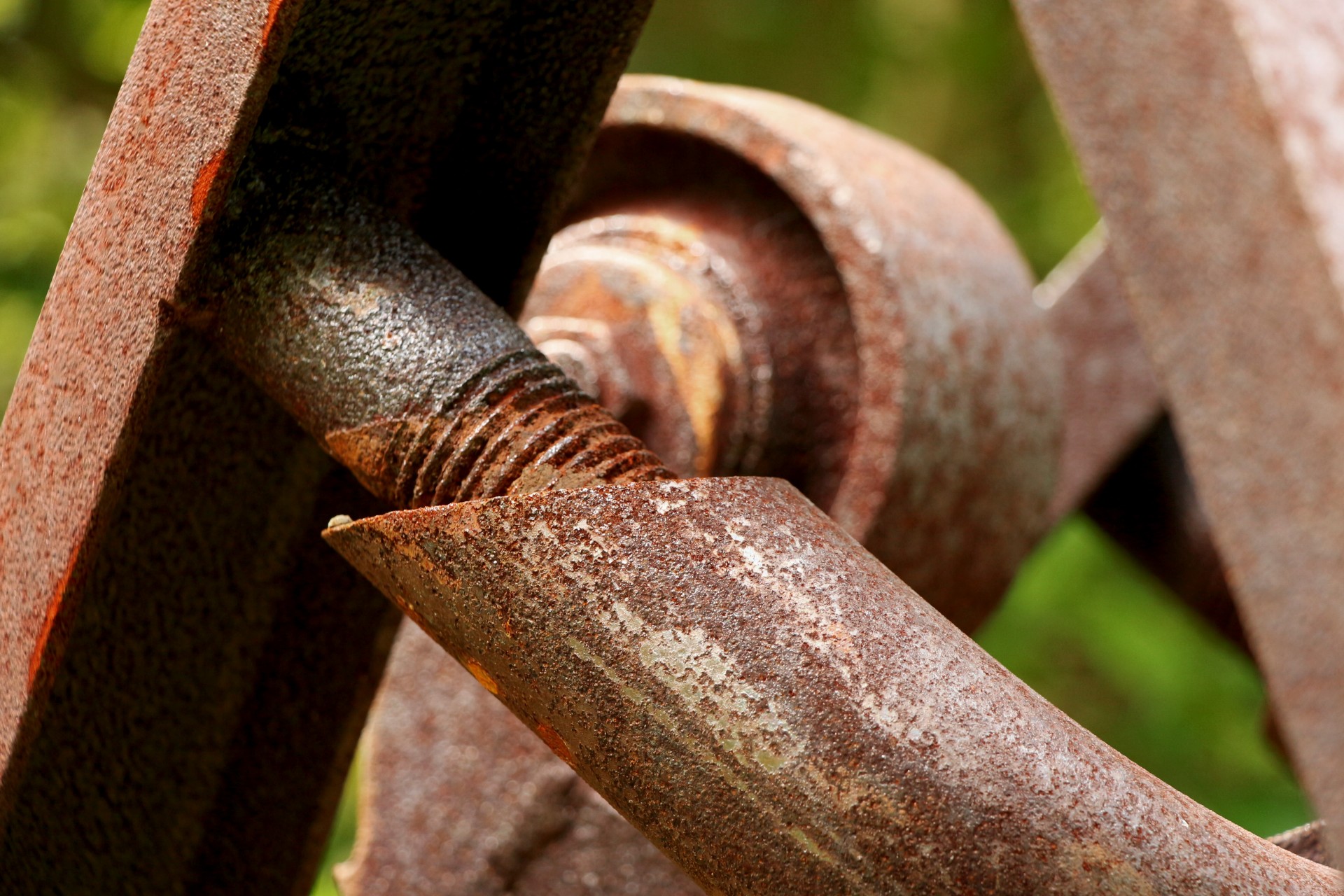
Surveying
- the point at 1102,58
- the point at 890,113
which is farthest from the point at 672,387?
the point at 890,113

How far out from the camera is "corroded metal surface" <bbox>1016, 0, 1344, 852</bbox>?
22.1 inches

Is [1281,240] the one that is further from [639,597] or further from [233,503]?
[233,503]

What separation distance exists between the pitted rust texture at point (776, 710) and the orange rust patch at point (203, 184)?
6.9 inches

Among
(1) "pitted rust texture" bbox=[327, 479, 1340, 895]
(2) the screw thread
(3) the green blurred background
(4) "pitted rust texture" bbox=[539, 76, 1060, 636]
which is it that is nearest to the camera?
(1) "pitted rust texture" bbox=[327, 479, 1340, 895]

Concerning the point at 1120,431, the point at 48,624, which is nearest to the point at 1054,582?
the point at 1120,431

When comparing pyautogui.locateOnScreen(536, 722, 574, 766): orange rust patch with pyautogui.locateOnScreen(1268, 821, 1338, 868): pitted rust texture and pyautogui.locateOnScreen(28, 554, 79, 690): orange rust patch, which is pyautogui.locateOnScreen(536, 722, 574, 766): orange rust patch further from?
pyautogui.locateOnScreen(1268, 821, 1338, 868): pitted rust texture

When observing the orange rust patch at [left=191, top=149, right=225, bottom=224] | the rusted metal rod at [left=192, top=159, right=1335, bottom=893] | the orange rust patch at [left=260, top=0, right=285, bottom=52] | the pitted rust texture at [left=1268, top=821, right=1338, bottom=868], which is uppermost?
the orange rust patch at [left=260, top=0, right=285, bottom=52]

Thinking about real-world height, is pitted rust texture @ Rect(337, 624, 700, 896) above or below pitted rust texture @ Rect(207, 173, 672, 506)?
below

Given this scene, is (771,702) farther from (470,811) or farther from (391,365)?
(470,811)

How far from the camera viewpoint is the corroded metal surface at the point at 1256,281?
→ 1.84 ft

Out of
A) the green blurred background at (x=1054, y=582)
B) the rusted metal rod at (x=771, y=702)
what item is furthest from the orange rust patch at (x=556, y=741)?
the green blurred background at (x=1054, y=582)

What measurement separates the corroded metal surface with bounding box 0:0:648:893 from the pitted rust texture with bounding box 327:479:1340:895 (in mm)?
191

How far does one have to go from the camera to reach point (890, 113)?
12.3 feet

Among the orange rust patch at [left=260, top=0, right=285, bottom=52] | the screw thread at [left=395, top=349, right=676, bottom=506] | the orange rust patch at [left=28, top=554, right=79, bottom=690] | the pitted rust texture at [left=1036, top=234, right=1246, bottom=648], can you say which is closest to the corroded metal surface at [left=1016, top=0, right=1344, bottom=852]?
the screw thread at [left=395, top=349, right=676, bottom=506]
